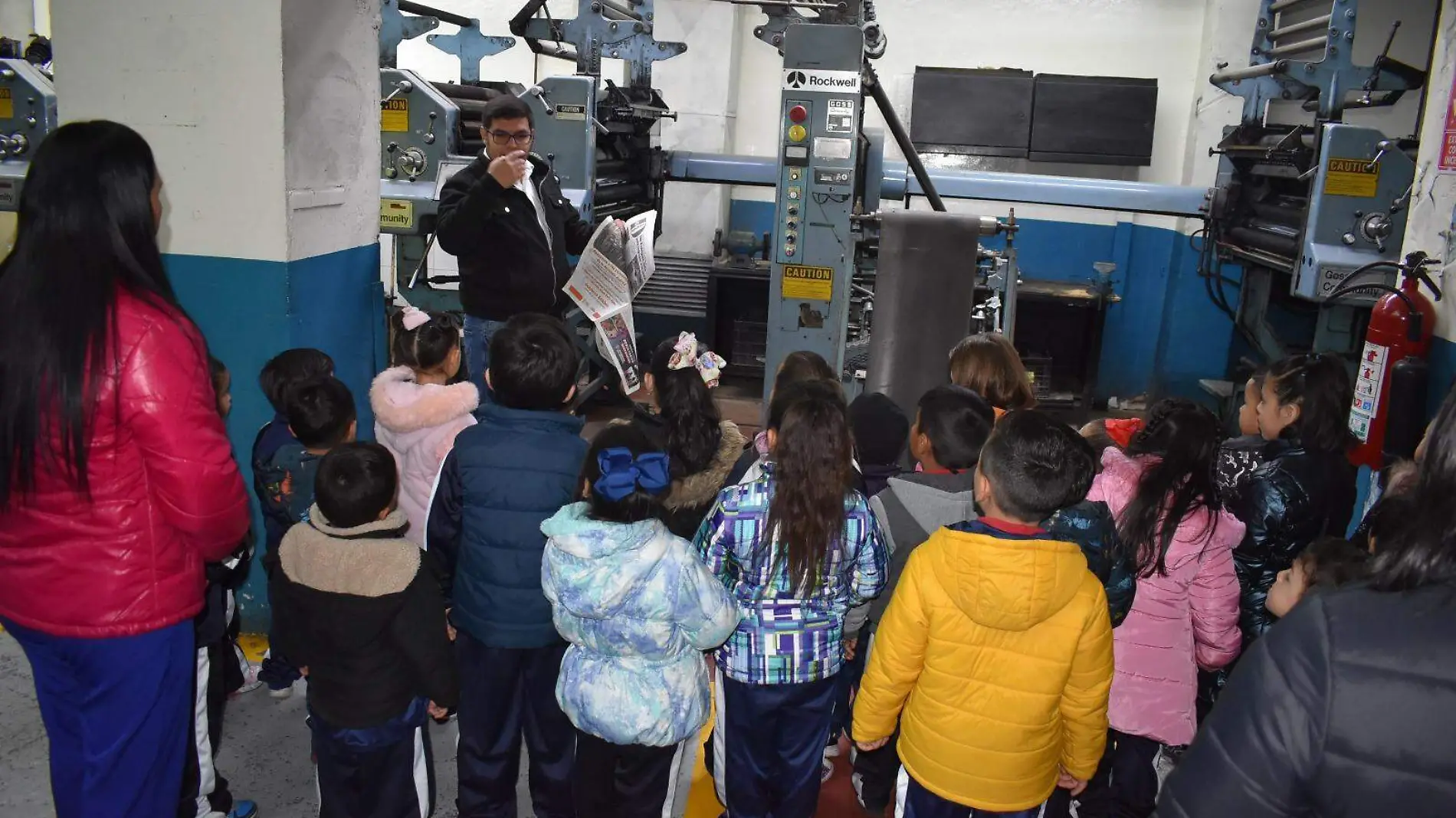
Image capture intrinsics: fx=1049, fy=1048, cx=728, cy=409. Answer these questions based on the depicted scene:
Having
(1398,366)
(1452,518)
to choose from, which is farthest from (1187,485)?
(1398,366)

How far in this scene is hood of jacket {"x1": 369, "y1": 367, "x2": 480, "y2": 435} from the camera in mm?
2619

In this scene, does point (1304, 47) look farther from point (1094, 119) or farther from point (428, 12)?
point (428, 12)

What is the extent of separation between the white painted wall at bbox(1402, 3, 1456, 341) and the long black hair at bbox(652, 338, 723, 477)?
7.95ft

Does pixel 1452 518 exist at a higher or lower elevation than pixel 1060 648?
higher

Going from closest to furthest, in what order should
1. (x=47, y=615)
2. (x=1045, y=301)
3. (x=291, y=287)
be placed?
(x=47, y=615) → (x=291, y=287) → (x=1045, y=301)

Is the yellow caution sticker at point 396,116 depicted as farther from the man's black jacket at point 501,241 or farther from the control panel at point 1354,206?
the control panel at point 1354,206

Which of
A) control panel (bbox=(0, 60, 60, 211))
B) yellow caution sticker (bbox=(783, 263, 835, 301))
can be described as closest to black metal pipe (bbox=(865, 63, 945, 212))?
yellow caution sticker (bbox=(783, 263, 835, 301))

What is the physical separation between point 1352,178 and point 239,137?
4201 mm

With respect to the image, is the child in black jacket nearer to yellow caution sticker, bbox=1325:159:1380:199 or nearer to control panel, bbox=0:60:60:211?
yellow caution sticker, bbox=1325:159:1380:199

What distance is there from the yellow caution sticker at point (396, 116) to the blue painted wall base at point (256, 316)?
2006 mm

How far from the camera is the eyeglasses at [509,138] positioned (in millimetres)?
3514

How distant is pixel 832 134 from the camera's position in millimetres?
4379

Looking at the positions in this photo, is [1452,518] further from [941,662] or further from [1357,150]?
[1357,150]

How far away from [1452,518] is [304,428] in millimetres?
2215
